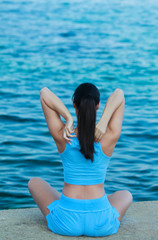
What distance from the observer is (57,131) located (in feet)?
10.8

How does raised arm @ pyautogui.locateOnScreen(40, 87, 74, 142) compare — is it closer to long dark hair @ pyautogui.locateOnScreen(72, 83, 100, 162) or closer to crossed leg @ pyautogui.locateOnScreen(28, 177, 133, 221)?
long dark hair @ pyautogui.locateOnScreen(72, 83, 100, 162)

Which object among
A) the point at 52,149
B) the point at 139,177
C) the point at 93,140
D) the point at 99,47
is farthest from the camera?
the point at 99,47

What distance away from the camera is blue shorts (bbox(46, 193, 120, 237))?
3209 millimetres

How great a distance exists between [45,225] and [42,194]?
249mm

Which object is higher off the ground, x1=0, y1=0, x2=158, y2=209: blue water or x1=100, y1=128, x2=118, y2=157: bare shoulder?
x1=100, y1=128, x2=118, y2=157: bare shoulder

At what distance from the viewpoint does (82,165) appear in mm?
3229

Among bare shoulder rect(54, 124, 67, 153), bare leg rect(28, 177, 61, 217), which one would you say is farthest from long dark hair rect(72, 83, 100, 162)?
bare leg rect(28, 177, 61, 217)

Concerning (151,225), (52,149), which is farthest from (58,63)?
(151,225)

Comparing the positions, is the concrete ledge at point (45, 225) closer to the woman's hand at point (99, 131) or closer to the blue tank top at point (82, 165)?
the blue tank top at point (82, 165)

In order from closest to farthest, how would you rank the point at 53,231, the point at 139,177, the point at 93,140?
the point at 93,140, the point at 53,231, the point at 139,177

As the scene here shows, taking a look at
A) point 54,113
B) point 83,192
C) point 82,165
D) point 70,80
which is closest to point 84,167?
point 82,165

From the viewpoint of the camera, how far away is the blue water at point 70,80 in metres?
5.97

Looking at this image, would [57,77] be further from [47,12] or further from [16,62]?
[47,12]

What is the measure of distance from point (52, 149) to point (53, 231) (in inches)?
139
